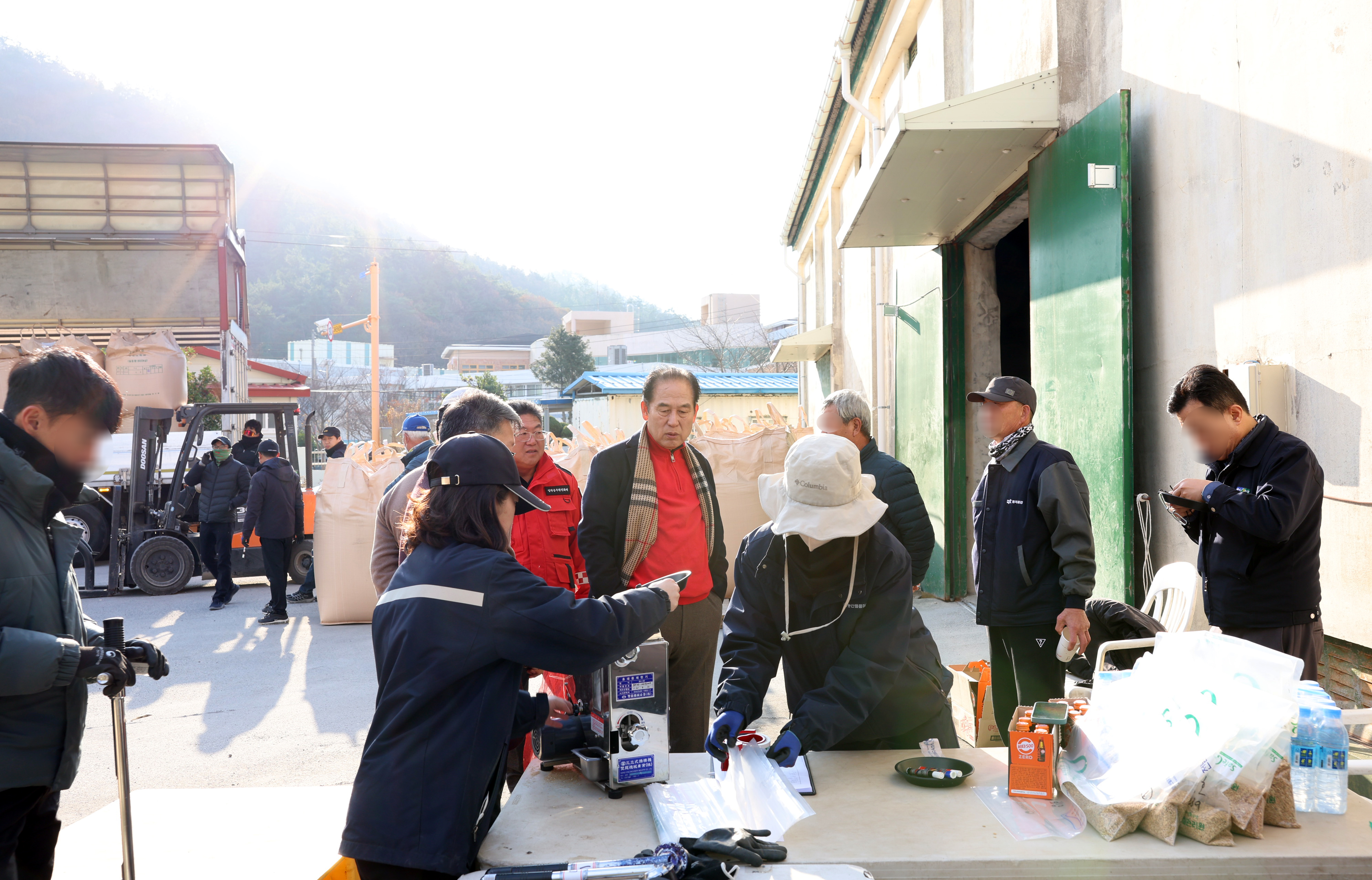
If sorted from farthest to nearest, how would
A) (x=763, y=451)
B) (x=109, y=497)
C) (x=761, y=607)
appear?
(x=109, y=497) < (x=763, y=451) < (x=761, y=607)

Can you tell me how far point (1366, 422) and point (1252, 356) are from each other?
0.70 meters

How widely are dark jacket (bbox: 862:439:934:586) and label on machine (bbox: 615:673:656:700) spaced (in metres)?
2.06

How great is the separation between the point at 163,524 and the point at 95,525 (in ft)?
10.1

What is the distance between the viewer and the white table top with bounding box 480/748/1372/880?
1743 mm

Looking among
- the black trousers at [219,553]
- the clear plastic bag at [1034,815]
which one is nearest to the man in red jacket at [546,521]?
the clear plastic bag at [1034,815]

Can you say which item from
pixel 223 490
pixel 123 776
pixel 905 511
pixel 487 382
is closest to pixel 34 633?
pixel 123 776

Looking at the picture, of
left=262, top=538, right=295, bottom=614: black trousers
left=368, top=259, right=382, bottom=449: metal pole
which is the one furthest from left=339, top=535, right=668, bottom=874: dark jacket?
left=368, top=259, right=382, bottom=449: metal pole

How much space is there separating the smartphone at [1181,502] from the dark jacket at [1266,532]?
0.18 feet

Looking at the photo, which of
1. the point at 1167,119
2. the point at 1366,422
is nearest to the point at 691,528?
the point at 1366,422

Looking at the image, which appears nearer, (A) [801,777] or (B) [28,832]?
(A) [801,777]

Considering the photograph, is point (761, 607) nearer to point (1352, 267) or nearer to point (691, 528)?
point (691, 528)

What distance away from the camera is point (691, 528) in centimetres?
371

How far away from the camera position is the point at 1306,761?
197 centimetres

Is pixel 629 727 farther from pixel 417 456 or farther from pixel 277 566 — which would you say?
pixel 277 566
